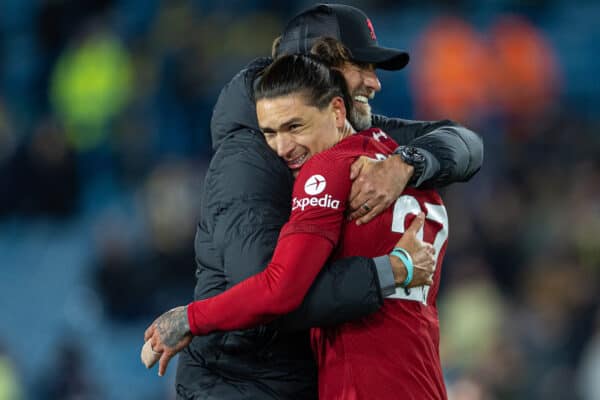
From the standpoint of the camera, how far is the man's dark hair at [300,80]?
2.80 m

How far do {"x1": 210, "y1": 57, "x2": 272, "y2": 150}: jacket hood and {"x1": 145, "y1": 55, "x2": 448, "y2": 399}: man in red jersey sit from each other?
0.32 feet

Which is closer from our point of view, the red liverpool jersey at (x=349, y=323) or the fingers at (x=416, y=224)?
the red liverpool jersey at (x=349, y=323)

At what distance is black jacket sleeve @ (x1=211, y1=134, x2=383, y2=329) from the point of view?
8.81ft

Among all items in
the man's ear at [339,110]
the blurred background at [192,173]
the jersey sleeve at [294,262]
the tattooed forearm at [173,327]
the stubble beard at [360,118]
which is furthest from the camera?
the blurred background at [192,173]

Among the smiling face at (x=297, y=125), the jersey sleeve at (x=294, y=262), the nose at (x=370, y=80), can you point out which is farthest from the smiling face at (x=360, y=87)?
the jersey sleeve at (x=294, y=262)

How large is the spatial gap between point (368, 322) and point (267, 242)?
0.31 meters

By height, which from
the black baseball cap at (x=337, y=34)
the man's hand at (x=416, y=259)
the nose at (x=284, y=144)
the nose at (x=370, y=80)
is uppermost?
the black baseball cap at (x=337, y=34)

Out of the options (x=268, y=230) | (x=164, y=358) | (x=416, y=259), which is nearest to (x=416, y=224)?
(x=416, y=259)

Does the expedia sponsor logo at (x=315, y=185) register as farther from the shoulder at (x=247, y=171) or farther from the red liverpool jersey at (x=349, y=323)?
the shoulder at (x=247, y=171)

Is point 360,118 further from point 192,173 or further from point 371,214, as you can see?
point 192,173

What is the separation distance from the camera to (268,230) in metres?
2.75

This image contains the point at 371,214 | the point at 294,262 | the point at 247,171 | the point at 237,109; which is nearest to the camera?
the point at 294,262

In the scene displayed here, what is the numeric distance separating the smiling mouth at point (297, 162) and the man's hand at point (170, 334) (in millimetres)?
453

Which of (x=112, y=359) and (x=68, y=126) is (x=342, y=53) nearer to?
(x=112, y=359)
